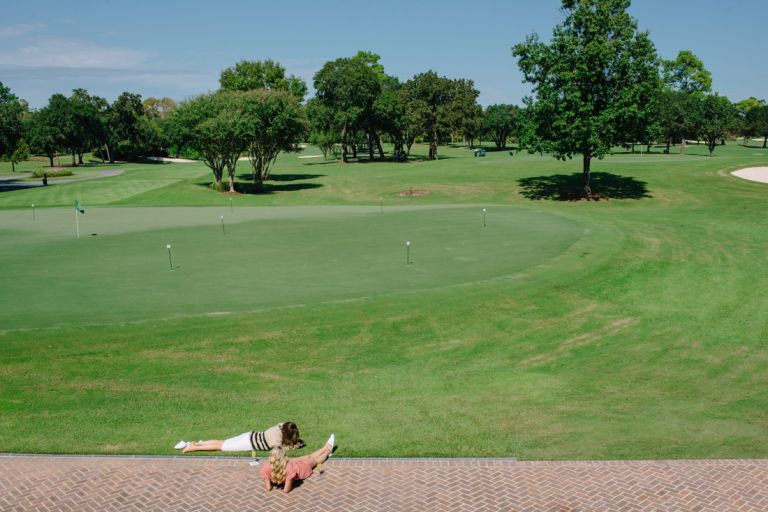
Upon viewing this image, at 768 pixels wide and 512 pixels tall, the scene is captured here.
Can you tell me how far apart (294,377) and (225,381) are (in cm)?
183

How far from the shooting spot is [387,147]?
561 feet

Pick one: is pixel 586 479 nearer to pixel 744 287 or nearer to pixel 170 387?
pixel 170 387

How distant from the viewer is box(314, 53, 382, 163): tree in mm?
97688

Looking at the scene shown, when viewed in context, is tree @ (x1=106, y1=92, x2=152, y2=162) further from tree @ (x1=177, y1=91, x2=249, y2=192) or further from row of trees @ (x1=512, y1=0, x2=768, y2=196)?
row of trees @ (x1=512, y1=0, x2=768, y2=196)

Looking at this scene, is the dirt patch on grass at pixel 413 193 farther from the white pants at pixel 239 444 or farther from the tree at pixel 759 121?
the tree at pixel 759 121

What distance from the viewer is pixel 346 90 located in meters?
97.8

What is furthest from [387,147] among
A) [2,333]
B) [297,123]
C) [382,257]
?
[2,333]

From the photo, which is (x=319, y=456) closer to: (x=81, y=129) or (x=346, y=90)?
A: (x=346, y=90)

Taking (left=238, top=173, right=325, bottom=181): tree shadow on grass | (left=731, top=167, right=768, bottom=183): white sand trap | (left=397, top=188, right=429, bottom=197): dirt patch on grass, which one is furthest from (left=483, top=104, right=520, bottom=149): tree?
(left=397, top=188, right=429, bottom=197): dirt patch on grass

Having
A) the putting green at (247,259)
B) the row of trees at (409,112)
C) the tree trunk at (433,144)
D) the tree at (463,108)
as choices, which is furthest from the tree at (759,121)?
the putting green at (247,259)

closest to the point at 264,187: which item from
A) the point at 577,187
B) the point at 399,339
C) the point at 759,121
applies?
the point at 577,187

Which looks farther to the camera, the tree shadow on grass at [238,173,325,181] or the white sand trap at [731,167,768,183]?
the tree shadow on grass at [238,173,325,181]

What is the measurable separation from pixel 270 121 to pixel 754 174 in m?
52.7

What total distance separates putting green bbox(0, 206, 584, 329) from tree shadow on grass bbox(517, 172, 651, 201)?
17.0 metres
